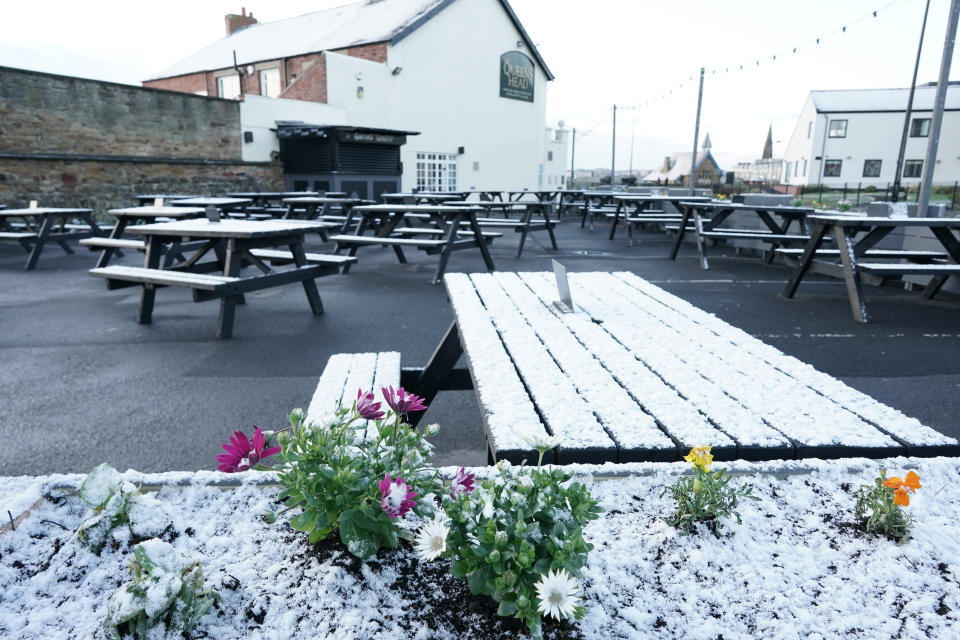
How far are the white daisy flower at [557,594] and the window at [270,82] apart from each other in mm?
26703

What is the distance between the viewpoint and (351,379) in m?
2.57

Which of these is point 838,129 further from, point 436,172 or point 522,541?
point 522,541

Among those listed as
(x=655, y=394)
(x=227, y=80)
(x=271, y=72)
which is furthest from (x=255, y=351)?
(x=227, y=80)

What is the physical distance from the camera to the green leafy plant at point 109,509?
1215 millimetres

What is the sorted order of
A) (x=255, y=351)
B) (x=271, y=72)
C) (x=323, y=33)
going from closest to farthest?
(x=255, y=351) < (x=271, y=72) < (x=323, y=33)

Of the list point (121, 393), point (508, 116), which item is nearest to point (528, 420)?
point (121, 393)

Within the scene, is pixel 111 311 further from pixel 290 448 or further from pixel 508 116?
pixel 508 116

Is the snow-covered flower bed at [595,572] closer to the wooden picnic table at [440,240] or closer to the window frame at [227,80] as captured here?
the wooden picnic table at [440,240]

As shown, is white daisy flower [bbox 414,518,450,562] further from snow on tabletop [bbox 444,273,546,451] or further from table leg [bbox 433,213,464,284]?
table leg [bbox 433,213,464,284]

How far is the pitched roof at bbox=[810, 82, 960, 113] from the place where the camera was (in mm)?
42125

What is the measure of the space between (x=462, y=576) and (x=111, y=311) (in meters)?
6.09

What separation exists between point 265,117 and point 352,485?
760 inches

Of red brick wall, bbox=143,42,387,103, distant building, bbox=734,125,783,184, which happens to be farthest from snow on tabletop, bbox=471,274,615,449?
distant building, bbox=734,125,783,184

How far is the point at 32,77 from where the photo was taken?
13.2 meters
